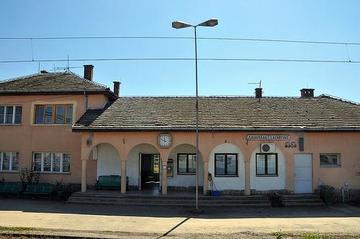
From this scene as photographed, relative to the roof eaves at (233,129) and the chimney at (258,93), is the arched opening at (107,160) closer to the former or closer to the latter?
the roof eaves at (233,129)

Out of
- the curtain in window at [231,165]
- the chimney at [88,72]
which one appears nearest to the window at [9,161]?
the chimney at [88,72]

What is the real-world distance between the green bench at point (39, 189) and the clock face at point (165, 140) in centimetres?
644

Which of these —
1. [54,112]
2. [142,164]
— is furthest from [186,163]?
[54,112]

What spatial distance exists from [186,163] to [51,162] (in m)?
8.00

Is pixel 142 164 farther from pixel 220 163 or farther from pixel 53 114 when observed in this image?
pixel 53 114

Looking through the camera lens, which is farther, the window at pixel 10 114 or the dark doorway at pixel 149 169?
the window at pixel 10 114

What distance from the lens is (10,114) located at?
24672 millimetres

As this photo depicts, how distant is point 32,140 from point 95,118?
4.59 meters

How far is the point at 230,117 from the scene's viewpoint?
22094 millimetres

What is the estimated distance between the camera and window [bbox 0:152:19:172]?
24.2 m

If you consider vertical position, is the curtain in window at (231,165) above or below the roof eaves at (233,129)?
below

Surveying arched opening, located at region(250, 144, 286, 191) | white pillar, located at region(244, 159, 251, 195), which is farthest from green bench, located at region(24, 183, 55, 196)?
arched opening, located at region(250, 144, 286, 191)

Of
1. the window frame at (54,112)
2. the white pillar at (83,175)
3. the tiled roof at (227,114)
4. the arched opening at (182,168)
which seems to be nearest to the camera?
the tiled roof at (227,114)

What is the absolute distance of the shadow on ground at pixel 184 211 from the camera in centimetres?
1719
